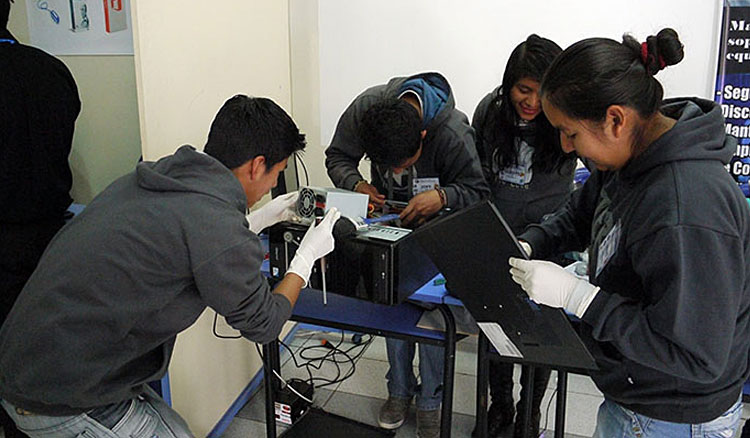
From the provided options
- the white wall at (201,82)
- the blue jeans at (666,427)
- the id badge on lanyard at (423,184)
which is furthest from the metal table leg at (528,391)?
the white wall at (201,82)

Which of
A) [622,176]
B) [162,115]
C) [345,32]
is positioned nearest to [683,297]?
[622,176]

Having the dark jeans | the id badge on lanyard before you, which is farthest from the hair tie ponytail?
the dark jeans

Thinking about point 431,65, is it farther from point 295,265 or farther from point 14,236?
point 14,236

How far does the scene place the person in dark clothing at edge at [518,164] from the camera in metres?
1.82

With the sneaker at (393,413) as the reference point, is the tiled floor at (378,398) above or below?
below

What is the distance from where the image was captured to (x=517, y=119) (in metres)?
1.90

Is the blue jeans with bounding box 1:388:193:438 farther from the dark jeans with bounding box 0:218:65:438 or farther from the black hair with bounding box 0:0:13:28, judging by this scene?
the black hair with bounding box 0:0:13:28

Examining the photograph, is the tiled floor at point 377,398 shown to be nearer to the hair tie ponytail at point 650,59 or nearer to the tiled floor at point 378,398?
the tiled floor at point 378,398

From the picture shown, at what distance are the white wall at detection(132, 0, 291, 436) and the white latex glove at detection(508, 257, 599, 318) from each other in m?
1.13

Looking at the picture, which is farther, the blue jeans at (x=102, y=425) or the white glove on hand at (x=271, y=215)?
the white glove on hand at (x=271, y=215)

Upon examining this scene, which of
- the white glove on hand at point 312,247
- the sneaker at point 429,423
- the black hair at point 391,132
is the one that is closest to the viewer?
the white glove on hand at point 312,247

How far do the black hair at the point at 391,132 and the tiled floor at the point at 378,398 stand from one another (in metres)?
1.06

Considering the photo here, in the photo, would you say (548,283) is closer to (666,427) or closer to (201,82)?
(666,427)

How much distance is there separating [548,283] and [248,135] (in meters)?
0.68
